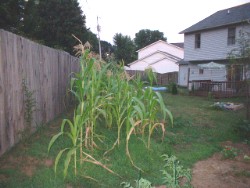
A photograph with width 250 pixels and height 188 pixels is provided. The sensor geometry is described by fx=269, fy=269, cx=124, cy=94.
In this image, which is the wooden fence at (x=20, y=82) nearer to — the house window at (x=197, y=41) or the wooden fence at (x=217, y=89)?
the wooden fence at (x=217, y=89)

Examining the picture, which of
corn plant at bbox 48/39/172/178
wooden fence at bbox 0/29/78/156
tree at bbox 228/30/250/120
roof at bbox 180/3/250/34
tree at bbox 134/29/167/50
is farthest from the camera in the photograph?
tree at bbox 134/29/167/50

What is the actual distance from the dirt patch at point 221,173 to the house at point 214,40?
14.9 m

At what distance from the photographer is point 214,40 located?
21.2 meters

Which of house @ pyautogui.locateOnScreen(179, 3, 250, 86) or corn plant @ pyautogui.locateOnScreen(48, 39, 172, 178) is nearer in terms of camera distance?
corn plant @ pyautogui.locateOnScreen(48, 39, 172, 178)

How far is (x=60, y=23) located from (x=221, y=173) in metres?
23.8

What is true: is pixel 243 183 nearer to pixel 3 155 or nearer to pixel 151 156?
pixel 151 156

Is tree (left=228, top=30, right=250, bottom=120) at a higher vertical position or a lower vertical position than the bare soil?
higher

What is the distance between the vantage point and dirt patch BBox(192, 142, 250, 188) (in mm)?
3441

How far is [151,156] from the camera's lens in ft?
13.7

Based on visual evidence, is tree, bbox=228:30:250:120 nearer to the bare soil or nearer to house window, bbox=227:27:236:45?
the bare soil

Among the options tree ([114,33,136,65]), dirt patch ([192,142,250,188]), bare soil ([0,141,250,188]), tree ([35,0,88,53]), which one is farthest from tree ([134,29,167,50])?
bare soil ([0,141,250,188])

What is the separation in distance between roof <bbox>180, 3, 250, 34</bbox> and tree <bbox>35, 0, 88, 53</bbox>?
9.60 metres

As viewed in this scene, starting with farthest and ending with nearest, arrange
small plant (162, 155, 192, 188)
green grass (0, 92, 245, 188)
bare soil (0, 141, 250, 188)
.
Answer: bare soil (0, 141, 250, 188), green grass (0, 92, 245, 188), small plant (162, 155, 192, 188)

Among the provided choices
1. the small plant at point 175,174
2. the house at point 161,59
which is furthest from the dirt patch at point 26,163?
the house at point 161,59
